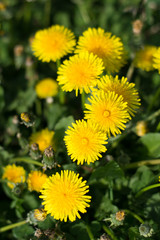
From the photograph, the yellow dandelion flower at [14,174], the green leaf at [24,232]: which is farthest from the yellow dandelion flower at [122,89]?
the green leaf at [24,232]

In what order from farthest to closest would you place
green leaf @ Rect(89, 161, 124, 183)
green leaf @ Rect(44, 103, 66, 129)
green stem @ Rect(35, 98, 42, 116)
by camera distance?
green stem @ Rect(35, 98, 42, 116) → green leaf @ Rect(44, 103, 66, 129) → green leaf @ Rect(89, 161, 124, 183)

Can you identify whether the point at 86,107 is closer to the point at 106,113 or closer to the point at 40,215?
the point at 106,113

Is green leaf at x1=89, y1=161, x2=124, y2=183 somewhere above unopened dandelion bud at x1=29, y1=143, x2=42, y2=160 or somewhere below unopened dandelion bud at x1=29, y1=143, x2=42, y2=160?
below

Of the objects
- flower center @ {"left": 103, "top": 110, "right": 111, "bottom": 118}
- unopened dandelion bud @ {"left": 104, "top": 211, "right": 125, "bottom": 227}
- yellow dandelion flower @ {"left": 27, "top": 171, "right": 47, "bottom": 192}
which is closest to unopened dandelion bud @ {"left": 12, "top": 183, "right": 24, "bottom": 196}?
yellow dandelion flower @ {"left": 27, "top": 171, "right": 47, "bottom": 192}

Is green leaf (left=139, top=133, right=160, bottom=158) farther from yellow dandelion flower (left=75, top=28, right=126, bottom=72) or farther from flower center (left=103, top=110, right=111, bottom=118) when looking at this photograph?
flower center (left=103, top=110, right=111, bottom=118)

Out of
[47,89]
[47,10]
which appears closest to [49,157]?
[47,89]

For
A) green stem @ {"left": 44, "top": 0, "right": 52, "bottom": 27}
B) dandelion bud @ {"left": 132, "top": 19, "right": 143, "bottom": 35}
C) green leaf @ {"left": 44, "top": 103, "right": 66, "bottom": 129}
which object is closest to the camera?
dandelion bud @ {"left": 132, "top": 19, "right": 143, "bottom": 35}

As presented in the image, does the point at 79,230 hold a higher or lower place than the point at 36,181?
lower
